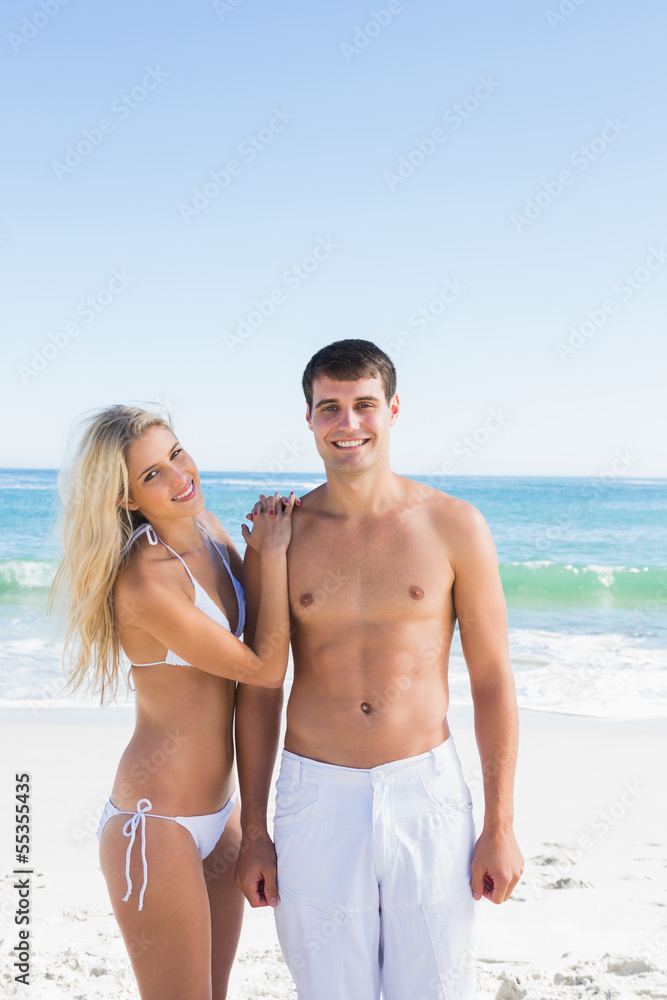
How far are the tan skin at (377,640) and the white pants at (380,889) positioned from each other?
0.29 ft

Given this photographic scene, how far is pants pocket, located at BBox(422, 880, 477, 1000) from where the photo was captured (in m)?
2.40

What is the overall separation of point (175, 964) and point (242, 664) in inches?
36.2

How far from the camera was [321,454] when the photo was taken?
271cm

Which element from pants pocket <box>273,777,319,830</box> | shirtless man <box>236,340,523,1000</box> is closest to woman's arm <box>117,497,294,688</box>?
shirtless man <box>236,340,523,1000</box>

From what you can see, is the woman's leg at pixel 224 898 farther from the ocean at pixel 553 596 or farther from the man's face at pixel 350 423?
the man's face at pixel 350 423

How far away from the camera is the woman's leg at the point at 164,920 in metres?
2.45

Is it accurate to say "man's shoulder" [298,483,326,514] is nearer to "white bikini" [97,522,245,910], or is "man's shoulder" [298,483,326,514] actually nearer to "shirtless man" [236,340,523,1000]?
"shirtless man" [236,340,523,1000]

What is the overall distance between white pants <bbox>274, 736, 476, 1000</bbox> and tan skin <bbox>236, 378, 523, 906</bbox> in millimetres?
87

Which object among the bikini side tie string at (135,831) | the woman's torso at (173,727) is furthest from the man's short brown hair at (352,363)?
the bikini side tie string at (135,831)

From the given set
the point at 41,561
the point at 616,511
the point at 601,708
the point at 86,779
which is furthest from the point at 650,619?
the point at 616,511

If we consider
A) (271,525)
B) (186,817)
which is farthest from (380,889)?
(271,525)

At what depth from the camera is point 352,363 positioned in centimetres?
270

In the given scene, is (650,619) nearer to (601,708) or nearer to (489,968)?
(601,708)

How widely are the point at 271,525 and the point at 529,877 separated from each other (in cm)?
325
